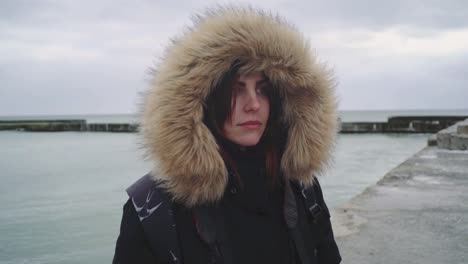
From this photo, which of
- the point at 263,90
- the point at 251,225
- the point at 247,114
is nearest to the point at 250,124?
the point at 247,114

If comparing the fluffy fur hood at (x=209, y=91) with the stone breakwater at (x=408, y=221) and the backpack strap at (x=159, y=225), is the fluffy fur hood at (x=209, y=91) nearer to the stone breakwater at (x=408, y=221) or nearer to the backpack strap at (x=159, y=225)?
the backpack strap at (x=159, y=225)

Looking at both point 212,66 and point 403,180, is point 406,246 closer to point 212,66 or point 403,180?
point 212,66

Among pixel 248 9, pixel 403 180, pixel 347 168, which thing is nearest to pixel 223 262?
pixel 248 9

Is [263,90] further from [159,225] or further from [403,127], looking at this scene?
[403,127]

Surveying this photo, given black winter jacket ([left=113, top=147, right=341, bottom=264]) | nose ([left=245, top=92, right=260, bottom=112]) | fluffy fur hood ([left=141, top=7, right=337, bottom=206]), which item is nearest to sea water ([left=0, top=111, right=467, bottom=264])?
fluffy fur hood ([left=141, top=7, right=337, bottom=206])

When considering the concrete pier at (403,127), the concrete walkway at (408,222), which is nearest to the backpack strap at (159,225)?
the concrete walkway at (408,222)

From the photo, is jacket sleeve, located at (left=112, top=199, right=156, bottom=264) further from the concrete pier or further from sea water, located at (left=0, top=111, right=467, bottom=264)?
the concrete pier

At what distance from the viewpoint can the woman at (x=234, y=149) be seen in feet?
3.95

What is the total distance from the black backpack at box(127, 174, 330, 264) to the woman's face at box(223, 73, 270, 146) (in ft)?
0.70

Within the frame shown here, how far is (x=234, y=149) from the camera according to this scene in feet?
4.46

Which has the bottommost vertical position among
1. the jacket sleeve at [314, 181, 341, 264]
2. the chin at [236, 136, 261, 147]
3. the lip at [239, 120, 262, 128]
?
the jacket sleeve at [314, 181, 341, 264]

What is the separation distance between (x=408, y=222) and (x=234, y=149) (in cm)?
221

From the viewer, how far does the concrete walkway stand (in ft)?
8.07

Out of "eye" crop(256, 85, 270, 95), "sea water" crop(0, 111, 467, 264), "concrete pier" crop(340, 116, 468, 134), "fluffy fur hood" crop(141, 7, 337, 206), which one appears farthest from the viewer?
"concrete pier" crop(340, 116, 468, 134)
